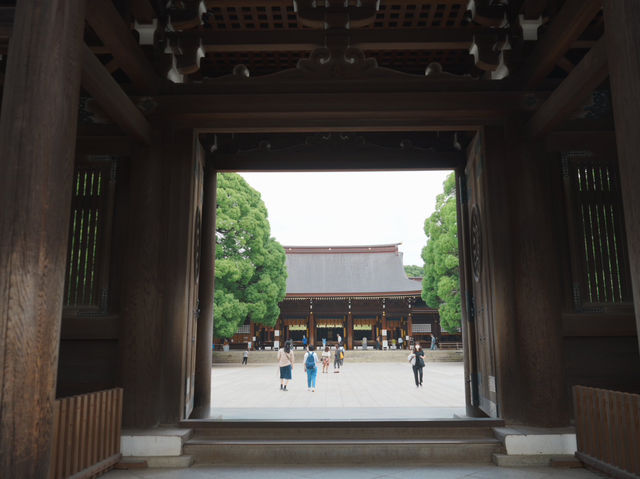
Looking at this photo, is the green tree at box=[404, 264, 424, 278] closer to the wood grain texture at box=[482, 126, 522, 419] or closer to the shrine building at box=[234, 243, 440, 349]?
the shrine building at box=[234, 243, 440, 349]

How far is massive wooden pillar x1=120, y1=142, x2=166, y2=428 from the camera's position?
4.43 m

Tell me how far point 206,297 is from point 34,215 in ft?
11.4

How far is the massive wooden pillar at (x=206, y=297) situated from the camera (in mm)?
5910

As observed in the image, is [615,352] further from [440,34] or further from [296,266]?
[296,266]

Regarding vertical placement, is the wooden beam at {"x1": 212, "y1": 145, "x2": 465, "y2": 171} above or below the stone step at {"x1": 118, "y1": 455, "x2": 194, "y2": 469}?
above

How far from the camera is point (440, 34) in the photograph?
4930 millimetres

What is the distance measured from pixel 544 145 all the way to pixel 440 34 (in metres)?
1.51

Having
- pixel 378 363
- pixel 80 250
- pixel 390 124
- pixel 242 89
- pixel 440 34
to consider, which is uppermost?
pixel 440 34

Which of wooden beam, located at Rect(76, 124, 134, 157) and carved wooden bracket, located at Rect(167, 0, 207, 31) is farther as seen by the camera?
wooden beam, located at Rect(76, 124, 134, 157)

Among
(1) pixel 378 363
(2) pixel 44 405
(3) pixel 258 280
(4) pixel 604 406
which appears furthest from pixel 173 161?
(1) pixel 378 363

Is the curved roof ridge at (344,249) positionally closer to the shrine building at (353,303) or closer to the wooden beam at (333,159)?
the shrine building at (353,303)

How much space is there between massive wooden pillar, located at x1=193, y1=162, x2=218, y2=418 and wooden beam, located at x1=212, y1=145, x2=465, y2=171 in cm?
37

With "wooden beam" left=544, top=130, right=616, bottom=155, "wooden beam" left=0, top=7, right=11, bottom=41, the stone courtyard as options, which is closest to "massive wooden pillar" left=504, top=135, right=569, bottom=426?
"wooden beam" left=544, top=130, right=616, bottom=155

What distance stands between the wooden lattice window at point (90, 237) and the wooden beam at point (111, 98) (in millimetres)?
580
